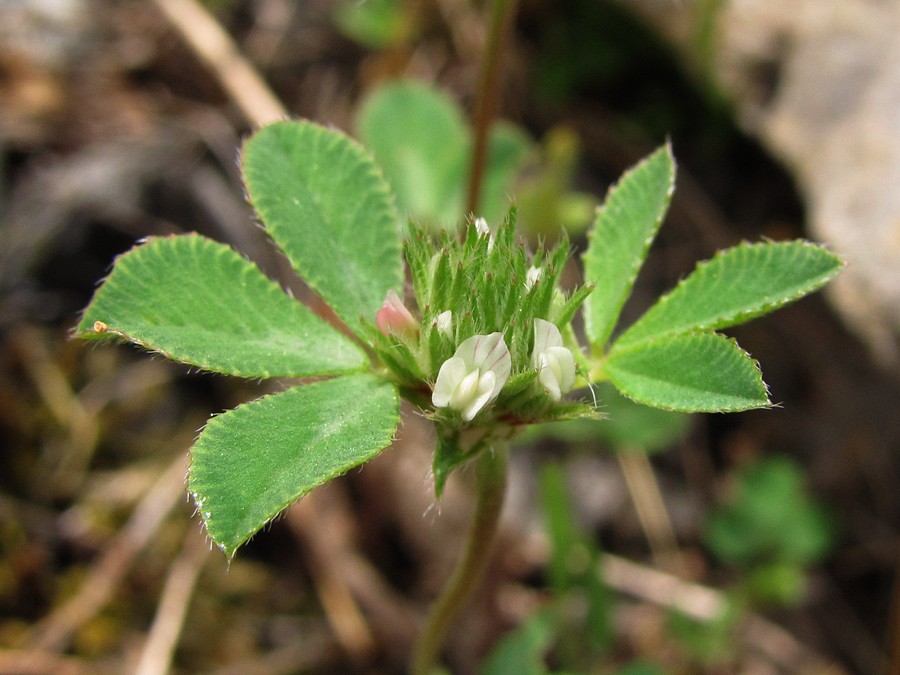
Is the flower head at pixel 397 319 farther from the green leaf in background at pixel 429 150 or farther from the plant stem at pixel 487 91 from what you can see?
the green leaf in background at pixel 429 150

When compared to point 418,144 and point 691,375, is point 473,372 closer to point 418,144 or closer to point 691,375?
point 691,375

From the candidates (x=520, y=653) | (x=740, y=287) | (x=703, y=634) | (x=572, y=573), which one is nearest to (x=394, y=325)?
(x=740, y=287)

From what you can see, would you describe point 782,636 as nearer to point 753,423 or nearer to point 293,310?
point 753,423

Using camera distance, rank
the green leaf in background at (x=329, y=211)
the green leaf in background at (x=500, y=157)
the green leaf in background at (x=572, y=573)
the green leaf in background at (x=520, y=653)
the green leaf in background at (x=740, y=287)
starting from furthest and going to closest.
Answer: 1. the green leaf in background at (x=500, y=157)
2. the green leaf in background at (x=572, y=573)
3. the green leaf in background at (x=520, y=653)
4. the green leaf in background at (x=329, y=211)
5. the green leaf in background at (x=740, y=287)

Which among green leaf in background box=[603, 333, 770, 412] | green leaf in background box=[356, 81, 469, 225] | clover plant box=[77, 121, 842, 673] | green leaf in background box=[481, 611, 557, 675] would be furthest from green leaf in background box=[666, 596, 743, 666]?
green leaf in background box=[603, 333, 770, 412]

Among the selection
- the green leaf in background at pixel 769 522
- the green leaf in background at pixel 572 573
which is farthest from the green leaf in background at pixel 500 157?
the green leaf in background at pixel 769 522

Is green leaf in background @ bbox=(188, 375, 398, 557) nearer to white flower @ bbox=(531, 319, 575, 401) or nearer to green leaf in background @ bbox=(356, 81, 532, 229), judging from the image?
white flower @ bbox=(531, 319, 575, 401)

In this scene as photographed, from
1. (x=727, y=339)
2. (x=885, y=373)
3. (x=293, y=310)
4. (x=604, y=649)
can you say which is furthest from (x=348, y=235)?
(x=885, y=373)
